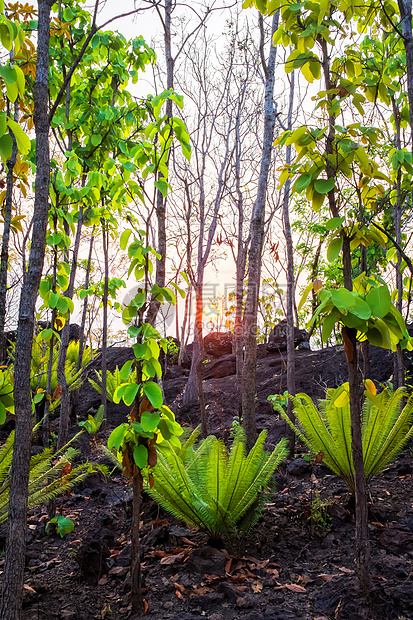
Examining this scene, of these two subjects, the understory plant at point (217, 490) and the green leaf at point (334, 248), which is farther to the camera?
the understory plant at point (217, 490)

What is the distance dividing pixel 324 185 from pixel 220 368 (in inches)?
311

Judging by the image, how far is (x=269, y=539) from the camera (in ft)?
7.49

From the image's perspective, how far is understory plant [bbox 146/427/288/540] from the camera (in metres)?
2.17

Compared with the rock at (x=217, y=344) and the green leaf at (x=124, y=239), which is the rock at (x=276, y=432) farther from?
the rock at (x=217, y=344)

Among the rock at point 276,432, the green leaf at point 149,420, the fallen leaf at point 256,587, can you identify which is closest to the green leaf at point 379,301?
the green leaf at point 149,420

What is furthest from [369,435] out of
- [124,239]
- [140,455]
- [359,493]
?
[124,239]

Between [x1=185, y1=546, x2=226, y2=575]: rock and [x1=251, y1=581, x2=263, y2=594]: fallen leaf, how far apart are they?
18 cm

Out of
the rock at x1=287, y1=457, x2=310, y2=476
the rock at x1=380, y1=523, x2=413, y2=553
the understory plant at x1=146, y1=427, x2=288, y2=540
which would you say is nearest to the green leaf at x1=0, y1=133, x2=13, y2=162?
the understory plant at x1=146, y1=427, x2=288, y2=540

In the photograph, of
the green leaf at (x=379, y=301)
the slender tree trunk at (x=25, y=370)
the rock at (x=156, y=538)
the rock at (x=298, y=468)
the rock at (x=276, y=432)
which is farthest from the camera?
the rock at (x=276, y=432)

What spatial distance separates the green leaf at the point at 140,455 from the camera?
163 centimetres

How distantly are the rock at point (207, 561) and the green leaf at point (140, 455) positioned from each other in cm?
78

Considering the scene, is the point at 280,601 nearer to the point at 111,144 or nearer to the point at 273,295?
the point at 111,144

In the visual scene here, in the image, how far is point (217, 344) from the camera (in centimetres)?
1138

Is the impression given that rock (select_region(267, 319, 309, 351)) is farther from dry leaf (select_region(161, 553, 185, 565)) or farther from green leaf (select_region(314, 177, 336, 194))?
green leaf (select_region(314, 177, 336, 194))
